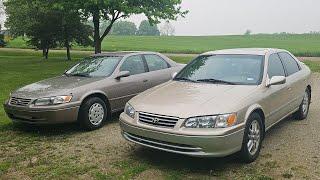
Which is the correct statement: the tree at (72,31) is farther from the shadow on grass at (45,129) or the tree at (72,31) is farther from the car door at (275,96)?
the car door at (275,96)

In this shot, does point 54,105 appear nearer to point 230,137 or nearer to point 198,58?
point 198,58

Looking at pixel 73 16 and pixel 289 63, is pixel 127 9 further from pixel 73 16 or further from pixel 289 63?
pixel 289 63

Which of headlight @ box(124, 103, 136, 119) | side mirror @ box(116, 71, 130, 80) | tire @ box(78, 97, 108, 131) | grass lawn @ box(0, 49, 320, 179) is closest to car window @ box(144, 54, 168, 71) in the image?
side mirror @ box(116, 71, 130, 80)

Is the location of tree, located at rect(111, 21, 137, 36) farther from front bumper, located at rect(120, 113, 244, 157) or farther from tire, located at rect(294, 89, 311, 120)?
front bumper, located at rect(120, 113, 244, 157)

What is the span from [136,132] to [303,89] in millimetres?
3979

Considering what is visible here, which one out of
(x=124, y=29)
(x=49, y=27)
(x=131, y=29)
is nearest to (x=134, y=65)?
(x=49, y=27)

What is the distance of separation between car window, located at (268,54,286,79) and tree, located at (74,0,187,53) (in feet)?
44.3

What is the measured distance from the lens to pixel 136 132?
5.39 meters

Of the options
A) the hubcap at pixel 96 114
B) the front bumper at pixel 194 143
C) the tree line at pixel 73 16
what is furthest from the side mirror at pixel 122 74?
the tree line at pixel 73 16

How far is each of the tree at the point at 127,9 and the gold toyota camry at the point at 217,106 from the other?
1350 centimetres

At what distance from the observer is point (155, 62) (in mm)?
9398

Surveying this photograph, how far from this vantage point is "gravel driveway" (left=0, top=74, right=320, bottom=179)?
5188 mm

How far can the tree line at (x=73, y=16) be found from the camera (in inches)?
797

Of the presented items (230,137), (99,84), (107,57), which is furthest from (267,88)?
(107,57)
